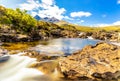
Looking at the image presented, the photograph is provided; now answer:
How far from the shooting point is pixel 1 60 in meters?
37.1

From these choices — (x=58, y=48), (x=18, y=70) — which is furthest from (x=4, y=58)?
(x=58, y=48)

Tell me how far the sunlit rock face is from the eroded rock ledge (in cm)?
438

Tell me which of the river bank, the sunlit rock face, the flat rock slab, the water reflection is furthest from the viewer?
the water reflection

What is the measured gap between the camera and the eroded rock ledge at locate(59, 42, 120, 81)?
29423mm

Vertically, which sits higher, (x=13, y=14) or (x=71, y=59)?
(x=13, y=14)

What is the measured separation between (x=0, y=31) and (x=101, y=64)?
64742mm

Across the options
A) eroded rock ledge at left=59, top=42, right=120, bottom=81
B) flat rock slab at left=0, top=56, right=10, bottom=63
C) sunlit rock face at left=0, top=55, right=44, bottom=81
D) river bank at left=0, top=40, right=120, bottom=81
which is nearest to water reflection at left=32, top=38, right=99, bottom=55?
sunlit rock face at left=0, top=55, right=44, bottom=81

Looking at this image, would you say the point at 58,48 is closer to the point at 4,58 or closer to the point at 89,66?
the point at 4,58

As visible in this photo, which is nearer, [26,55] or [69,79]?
[69,79]

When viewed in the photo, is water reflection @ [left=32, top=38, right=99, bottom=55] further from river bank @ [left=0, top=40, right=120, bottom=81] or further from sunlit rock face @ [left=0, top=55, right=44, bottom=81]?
river bank @ [left=0, top=40, right=120, bottom=81]

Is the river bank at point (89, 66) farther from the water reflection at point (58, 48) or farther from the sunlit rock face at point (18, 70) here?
the water reflection at point (58, 48)

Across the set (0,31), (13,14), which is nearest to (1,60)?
(0,31)

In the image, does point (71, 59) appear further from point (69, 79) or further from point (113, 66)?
point (113, 66)

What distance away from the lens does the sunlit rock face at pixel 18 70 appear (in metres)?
29.7
